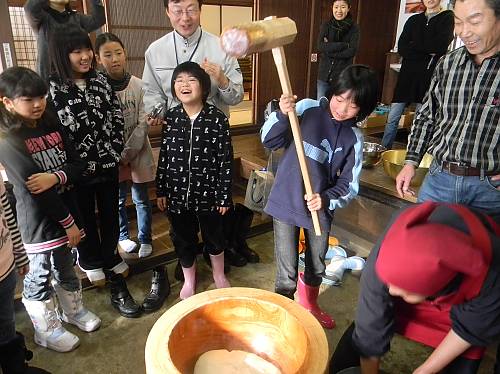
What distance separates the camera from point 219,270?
99.3 inches

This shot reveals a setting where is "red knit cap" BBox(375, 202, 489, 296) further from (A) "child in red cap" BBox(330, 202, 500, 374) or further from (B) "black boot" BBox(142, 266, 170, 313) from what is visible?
(B) "black boot" BBox(142, 266, 170, 313)

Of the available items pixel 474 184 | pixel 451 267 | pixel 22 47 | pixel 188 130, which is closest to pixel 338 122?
pixel 474 184

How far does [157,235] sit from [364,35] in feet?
16.8

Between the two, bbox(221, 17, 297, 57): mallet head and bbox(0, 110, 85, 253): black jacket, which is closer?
bbox(221, 17, 297, 57): mallet head

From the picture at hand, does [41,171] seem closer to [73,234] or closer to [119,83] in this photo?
[73,234]

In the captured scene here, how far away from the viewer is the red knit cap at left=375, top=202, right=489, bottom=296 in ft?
3.11

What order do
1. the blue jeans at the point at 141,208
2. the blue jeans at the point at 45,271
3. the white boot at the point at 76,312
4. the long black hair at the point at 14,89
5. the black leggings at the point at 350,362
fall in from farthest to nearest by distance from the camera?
the blue jeans at the point at 141,208, the white boot at the point at 76,312, the blue jeans at the point at 45,271, the long black hair at the point at 14,89, the black leggings at the point at 350,362

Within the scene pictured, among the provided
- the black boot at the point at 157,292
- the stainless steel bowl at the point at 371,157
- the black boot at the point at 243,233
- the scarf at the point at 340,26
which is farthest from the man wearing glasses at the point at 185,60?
the scarf at the point at 340,26

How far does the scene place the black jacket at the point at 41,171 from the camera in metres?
1.71

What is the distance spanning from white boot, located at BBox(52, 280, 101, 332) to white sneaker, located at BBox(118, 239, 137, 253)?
67cm

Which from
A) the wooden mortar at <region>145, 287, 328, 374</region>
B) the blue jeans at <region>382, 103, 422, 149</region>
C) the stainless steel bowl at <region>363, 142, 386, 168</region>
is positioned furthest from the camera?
the blue jeans at <region>382, 103, 422, 149</region>

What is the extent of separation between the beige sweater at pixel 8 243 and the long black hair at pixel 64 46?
0.67 metres

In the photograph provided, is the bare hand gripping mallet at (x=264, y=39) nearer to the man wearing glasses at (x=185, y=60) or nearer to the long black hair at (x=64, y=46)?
the man wearing glasses at (x=185, y=60)

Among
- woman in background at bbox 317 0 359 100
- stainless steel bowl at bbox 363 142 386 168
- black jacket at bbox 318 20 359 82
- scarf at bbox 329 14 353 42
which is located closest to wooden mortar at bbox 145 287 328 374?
stainless steel bowl at bbox 363 142 386 168
